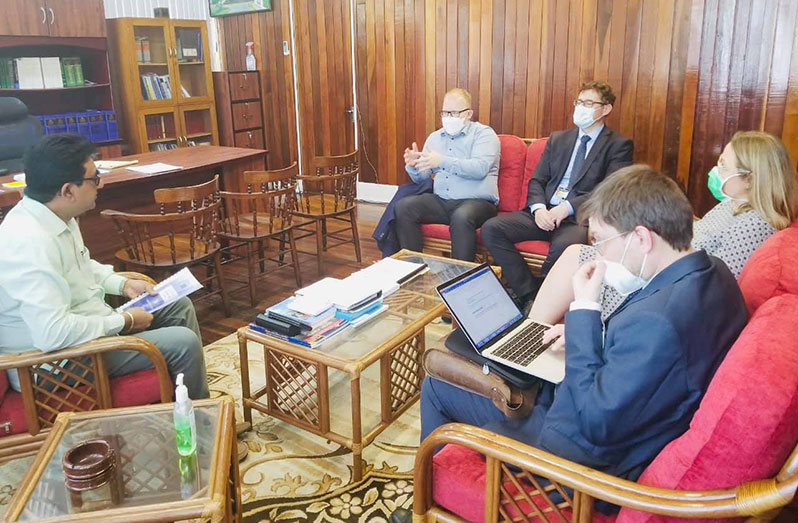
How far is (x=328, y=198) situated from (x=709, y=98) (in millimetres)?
2591

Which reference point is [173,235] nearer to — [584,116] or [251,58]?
[584,116]

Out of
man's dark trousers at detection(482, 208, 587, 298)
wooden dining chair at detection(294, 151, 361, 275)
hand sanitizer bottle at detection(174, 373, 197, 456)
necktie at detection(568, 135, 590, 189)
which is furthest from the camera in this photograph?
wooden dining chair at detection(294, 151, 361, 275)

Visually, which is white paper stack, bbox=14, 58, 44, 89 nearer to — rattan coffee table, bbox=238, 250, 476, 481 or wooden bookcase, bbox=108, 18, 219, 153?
wooden bookcase, bbox=108, 18, 219, 153

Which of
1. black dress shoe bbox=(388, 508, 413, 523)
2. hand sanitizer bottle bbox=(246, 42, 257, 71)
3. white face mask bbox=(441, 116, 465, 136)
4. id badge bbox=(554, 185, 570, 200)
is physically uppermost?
hand sanitizer bottle bbox=(246, 42, 257, 71)

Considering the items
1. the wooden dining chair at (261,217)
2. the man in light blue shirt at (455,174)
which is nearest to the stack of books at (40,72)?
the wooden dining chair at (261,217)

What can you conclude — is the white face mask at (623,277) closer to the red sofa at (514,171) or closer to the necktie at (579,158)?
the necktie at (579,158)

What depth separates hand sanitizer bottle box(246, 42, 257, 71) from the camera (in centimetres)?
648

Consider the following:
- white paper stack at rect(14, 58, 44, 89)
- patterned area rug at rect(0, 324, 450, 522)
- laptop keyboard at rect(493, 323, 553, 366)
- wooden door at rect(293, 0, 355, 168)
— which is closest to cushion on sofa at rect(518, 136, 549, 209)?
patterned area rug at rect(0, 324, 450, 522)

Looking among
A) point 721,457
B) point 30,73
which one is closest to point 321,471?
point 721,457

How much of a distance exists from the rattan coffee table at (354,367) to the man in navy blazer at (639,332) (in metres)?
0.85

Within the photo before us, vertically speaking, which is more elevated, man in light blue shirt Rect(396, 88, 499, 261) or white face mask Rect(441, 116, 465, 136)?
white face mask Rect(441, 116, 465, 136)

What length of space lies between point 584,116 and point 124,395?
263 cm

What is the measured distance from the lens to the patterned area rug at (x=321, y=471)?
198 cm

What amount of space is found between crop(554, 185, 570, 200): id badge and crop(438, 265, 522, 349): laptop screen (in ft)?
5.33
